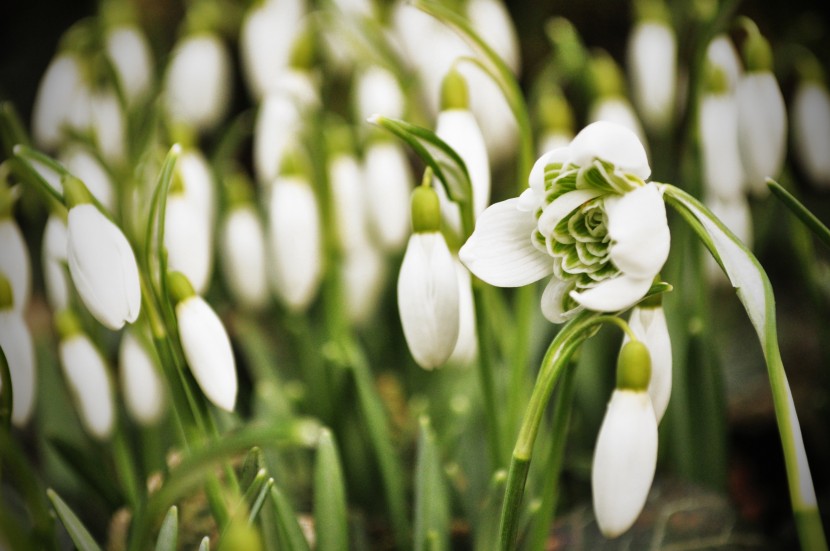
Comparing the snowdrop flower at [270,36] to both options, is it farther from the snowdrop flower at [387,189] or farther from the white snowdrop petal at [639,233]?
the white snowdrop petal at [639,233]

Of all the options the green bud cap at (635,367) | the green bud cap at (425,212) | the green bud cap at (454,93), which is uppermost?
the green bud cap at (454,93)

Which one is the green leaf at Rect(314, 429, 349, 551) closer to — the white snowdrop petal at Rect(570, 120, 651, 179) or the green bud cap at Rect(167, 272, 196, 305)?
the green bud cap at Rect(167, 272, 196, 305)

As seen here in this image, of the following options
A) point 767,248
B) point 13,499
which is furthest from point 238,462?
point 767,248

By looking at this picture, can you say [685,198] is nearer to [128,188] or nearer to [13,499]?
[128,188]

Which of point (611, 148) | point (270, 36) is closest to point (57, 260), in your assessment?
point (270, 36)

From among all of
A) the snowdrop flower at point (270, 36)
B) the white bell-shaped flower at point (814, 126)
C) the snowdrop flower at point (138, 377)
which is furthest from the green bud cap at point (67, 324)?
the white bell-shaped flower at point (814, 126)
